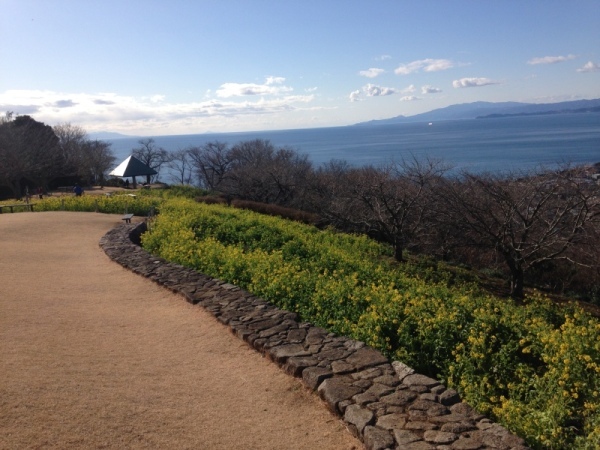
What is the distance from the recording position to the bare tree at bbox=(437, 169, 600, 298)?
13.3 meters

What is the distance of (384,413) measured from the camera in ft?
14.1

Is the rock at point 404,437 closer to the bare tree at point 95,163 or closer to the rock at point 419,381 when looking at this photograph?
the rock at point 419,381

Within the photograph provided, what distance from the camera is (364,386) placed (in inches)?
189

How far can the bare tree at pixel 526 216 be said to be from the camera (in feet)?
43.8

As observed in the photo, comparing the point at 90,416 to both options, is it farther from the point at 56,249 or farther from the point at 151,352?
the point at 56,249

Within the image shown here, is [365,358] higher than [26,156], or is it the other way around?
[26,156]

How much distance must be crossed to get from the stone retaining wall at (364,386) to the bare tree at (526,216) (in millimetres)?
8888

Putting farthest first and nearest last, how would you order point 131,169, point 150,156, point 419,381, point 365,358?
1. point 150,156
2. point 131,169
3. point 365,358
4. point 419,381

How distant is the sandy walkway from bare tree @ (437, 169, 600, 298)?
31.5 ft

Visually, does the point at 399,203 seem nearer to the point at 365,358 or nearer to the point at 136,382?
the point at 365,358

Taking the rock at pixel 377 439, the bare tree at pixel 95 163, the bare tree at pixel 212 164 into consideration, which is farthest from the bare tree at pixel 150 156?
the rock at pixel 377 439

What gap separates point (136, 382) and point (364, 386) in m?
2.26

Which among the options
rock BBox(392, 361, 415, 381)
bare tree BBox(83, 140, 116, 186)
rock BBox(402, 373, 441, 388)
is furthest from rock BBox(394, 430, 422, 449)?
bare tree BBox(83, 140, 116, 186)

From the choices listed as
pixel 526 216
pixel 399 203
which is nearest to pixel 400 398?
pixel 526 216
